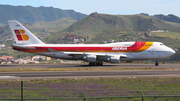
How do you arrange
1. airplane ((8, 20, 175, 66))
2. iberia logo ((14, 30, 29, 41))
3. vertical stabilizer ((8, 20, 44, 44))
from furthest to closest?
iberia logo ((14, 30, 29, 41)) < vertical stabilizer ((8, 20, 44, 44)) < airplane ((8, 20, 175, 66))

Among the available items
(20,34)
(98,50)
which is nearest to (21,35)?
(20,34)

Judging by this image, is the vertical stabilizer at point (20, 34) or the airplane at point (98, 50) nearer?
the airplane at point (98, 50)

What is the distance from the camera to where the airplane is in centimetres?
4681

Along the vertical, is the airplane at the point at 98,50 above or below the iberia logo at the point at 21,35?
below

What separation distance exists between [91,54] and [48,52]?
9635 millimetres

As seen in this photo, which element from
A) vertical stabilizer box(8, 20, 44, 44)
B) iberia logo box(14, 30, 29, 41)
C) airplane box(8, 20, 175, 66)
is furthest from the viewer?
iberia logo box(14, 30, 29, 41)

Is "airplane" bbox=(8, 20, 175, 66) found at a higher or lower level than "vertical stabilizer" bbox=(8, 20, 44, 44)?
lower

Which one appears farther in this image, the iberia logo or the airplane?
the iberia logo

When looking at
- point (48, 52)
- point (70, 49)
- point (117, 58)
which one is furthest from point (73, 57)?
point (117, 58)

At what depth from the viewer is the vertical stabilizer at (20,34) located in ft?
162

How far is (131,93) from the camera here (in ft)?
59.1

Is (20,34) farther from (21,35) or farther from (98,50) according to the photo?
(98,50)

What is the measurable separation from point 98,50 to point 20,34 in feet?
56.0

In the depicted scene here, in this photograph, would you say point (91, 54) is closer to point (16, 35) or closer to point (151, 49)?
point (151, 49)
